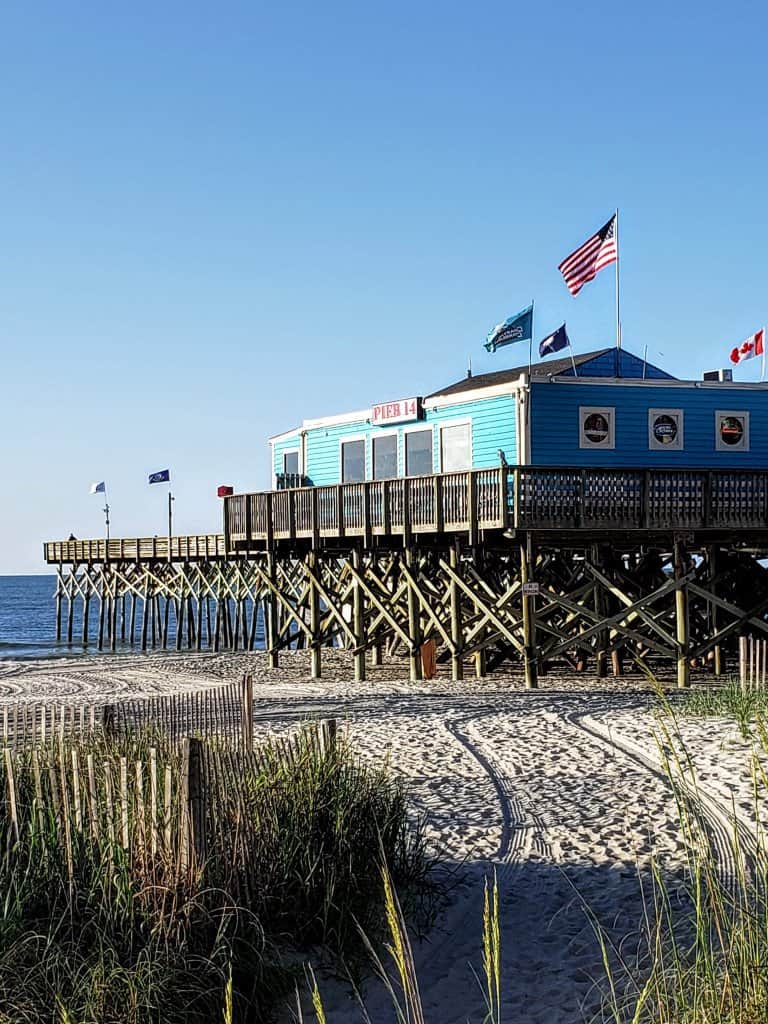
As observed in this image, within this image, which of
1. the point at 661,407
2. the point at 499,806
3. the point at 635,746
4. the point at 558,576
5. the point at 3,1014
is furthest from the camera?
the point at 558,576

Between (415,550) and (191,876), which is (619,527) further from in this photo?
(191,876)

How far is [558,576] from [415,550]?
4.58 m

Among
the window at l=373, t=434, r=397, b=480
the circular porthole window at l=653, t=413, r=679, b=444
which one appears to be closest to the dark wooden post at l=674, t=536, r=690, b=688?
the circular porthole window at l=653, t=413, r=679, b=444

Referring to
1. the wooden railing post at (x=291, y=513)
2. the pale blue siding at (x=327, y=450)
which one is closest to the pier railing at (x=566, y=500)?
the wooden railing post at (x=291, y=513)

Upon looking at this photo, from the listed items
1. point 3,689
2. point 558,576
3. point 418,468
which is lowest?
point 3,689

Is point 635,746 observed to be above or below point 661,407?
below

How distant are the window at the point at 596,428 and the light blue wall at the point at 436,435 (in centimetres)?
127

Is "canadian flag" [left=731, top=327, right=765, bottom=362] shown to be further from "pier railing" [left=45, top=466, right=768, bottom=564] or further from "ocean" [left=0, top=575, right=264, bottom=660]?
"ocean" [left=0, top=575, right=264, bottom=660]

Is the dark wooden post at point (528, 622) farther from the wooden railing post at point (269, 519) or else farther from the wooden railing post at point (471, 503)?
the wooden railing post at point (269, 519)

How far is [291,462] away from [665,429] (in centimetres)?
918

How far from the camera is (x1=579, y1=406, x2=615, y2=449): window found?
22.0 m

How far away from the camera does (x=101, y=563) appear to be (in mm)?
47281

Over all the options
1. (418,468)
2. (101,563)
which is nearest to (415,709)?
(418,468)

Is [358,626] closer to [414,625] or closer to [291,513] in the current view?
[414,625]
